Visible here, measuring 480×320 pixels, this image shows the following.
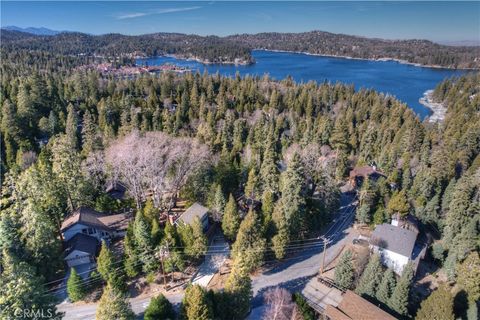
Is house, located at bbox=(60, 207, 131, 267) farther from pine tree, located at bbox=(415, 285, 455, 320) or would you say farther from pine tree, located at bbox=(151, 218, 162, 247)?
pine tree, located at bbox=(415, 285, 455, 320)

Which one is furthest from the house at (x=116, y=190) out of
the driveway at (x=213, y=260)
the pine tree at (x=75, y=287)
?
the pine tree at (x=75, y=287)

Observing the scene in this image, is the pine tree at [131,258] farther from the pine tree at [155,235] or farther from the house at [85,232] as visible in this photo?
the house at [85,232]

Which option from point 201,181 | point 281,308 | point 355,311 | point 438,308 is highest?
point 201,181

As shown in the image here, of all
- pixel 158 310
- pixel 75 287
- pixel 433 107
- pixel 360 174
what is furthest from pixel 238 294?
pixel 433 107

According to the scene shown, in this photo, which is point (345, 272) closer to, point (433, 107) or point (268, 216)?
point (268, 216)

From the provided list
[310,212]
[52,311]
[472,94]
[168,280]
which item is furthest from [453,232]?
[472,94]

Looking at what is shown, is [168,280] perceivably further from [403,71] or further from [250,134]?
[403,71]
